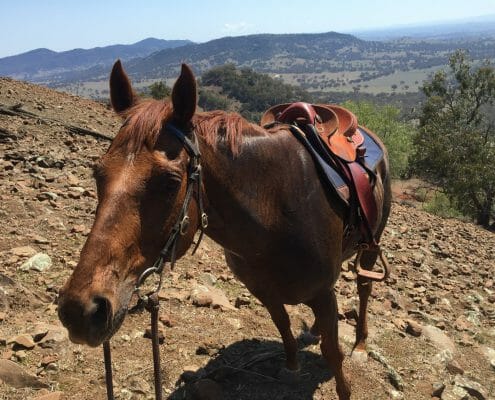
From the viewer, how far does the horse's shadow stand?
330 cm

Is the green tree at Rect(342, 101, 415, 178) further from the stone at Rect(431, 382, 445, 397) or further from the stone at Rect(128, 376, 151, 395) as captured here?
the stone at Rect(128, 376, 151, 395)

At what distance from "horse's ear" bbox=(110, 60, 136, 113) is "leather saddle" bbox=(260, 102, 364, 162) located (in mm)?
1306

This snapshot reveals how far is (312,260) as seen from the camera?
2676mm

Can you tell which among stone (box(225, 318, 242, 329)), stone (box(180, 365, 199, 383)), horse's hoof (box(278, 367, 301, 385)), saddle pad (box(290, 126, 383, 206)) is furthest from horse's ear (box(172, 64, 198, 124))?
stone (box(225, 318, 242, 329))

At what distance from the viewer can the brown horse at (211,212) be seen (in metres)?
1.72

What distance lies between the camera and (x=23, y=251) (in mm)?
4355

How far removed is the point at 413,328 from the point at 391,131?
30.2 meters

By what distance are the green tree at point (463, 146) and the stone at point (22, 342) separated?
15881 mm

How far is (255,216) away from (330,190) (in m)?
0.73

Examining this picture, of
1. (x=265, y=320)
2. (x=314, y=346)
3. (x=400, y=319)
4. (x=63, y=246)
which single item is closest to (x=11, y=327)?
(x=63, y=246)

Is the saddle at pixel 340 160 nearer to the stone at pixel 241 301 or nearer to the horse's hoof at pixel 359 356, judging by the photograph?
the horse's hoof at pixel 359 356

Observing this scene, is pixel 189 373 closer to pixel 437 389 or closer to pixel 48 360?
pixel 48 360

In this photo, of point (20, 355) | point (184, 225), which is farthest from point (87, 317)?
point (20, 355)

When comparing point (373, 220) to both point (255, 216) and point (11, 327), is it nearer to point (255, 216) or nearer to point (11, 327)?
point (255, 216)
